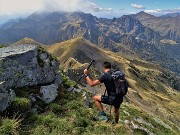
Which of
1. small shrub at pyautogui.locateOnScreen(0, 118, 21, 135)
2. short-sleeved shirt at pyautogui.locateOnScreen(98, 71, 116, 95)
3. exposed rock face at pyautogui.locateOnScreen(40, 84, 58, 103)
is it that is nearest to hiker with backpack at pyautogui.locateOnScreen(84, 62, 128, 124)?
short-sleeved shirt at pyautogui.locateOnScreen(98, 71, 116, 95)

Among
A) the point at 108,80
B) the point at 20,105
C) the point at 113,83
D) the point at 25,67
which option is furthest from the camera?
the point at 25,67

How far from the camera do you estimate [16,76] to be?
65.9ft

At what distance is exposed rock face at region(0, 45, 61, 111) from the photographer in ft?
62.7

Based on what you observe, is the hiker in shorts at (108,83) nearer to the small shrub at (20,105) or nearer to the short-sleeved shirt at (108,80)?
the short-sleeved shirt at (108,80)

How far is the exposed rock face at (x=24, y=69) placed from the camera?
19109 millimetres

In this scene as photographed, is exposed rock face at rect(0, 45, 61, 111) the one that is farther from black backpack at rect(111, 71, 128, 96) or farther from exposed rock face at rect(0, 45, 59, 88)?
black backpack at rect(111, 71, 128, 96)

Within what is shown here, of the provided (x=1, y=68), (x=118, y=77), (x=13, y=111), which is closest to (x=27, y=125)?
(x=13, y=111)

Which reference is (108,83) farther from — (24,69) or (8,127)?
(24,69)

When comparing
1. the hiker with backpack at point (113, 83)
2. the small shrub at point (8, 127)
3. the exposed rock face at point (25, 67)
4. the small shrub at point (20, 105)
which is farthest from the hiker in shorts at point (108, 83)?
the exposed rock face at point (25, 67)

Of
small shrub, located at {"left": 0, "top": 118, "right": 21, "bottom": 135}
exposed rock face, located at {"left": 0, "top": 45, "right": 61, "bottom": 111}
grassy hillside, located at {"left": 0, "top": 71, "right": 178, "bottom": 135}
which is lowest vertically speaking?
grassy hillside, located at {"left": 0, "top": 71, "right": 178, "bottom": 135}

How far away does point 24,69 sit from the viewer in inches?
830

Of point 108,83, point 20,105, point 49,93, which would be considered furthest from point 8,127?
point 49,93

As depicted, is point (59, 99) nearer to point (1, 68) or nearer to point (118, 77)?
point (1, 68)

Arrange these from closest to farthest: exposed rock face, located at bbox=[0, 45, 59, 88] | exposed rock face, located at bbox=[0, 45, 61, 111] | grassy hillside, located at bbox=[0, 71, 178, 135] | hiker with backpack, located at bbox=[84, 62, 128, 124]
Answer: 1. grassy hillside, located at bbox=[0, 71, 178, 135]
2. hiker with backpack, located at bbox=[84, 62, 128, 124]
3. exposed rock face, located at bbox=[0, 45, 61, 111]
4. exposed rock face, located at bbox=[0, 45, 59, 88]
